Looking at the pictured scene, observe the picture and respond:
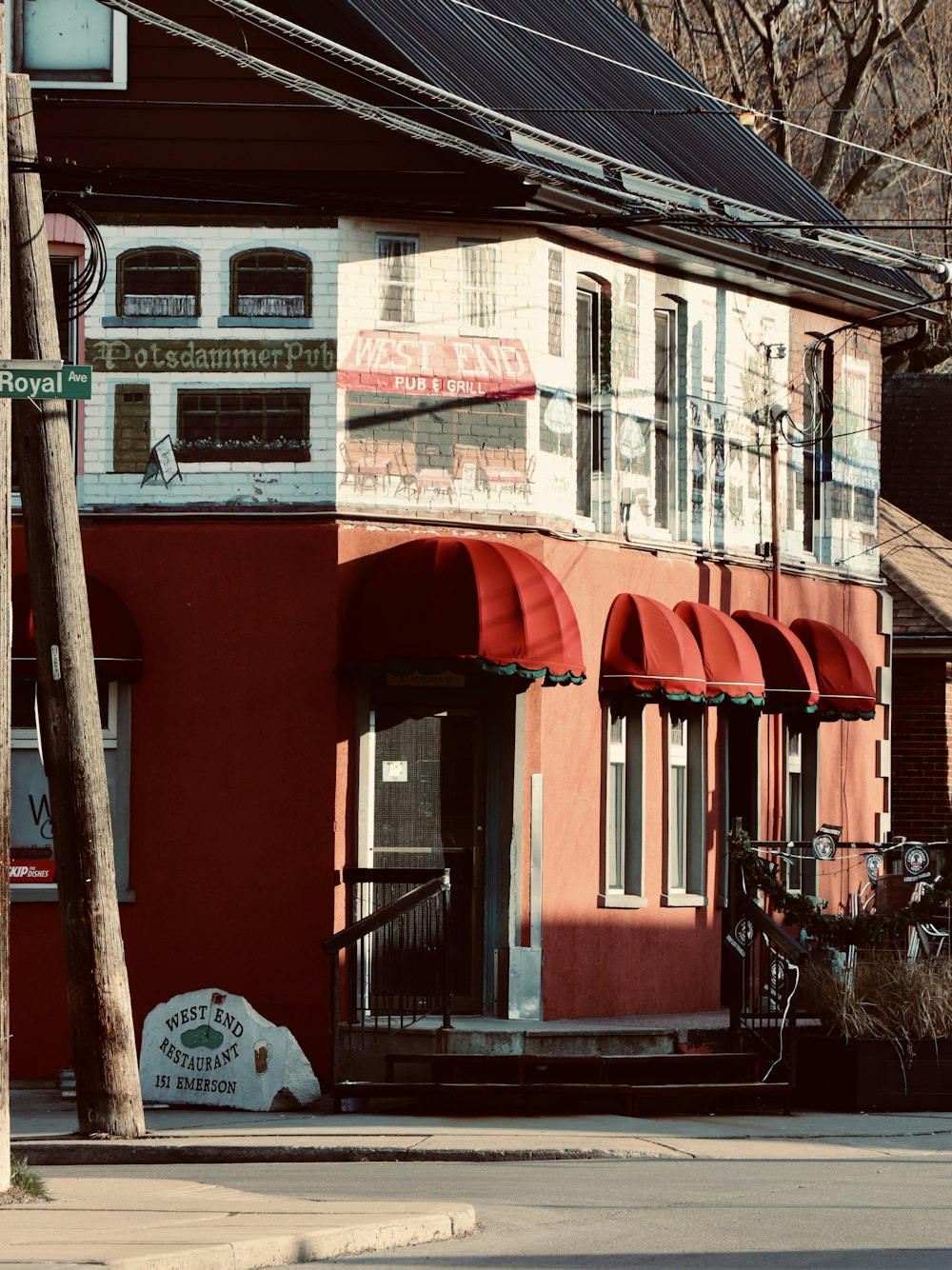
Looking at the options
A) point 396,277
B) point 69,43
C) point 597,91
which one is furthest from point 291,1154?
point 597,91

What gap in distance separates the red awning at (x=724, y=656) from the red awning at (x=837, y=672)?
148cm

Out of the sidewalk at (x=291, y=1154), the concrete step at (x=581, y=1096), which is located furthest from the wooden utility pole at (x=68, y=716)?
the concrete step at (x=581, y=1096)

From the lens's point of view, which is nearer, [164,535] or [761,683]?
[164,535]

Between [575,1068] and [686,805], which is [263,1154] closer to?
[575,1068]

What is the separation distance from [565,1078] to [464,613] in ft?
11.1

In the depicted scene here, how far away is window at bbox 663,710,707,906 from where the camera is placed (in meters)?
19.1

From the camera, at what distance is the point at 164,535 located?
55.8 feet

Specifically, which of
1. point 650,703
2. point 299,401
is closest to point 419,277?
point 299,401

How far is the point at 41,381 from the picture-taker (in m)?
11.2

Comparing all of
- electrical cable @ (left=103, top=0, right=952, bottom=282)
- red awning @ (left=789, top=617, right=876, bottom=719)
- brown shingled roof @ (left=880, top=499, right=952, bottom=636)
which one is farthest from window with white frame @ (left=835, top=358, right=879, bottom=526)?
electrical cable @ (left=103, top=0, right=952, bottom=282)

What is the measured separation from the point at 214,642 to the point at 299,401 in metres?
1.95

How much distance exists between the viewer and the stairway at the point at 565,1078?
15.0 m

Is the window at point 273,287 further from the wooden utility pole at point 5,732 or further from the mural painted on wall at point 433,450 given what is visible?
the wooden utility pole at point 5,732

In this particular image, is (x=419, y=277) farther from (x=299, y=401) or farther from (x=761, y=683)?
(x=761, y=683)
